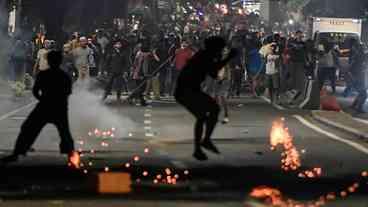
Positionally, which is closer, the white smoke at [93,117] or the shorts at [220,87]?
the white smoke at [93,117]

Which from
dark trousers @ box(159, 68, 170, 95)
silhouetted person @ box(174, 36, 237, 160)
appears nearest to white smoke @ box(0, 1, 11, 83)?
dark trousers @ box(159, 68, 170, 95)

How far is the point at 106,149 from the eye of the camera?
1655cm

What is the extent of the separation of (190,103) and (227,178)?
137cm

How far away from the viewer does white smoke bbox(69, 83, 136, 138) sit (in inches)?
808

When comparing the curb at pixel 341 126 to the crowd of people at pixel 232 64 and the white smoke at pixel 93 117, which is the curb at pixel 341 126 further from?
the white smoke at pixel 93 117

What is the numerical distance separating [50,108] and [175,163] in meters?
1.90

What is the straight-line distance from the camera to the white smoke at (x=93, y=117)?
20.5m

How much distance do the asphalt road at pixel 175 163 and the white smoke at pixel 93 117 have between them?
0.07 feet

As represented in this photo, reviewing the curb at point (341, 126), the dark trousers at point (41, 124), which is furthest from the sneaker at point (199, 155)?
the curb at point (341, 126)

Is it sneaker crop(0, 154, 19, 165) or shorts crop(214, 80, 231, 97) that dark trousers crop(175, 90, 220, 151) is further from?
shorts crop(214, 80, 231, 97)

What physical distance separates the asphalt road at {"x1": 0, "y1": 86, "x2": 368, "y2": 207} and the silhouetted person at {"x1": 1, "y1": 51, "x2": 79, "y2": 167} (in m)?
0.32

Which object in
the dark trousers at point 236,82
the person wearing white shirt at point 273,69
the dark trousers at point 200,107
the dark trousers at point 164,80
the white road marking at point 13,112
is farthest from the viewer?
the dark trousers at point 164,80

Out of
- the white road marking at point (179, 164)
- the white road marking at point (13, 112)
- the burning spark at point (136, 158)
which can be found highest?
the white road marking at point (179, 164)

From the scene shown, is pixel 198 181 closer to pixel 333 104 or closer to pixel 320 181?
pixel 320 181
